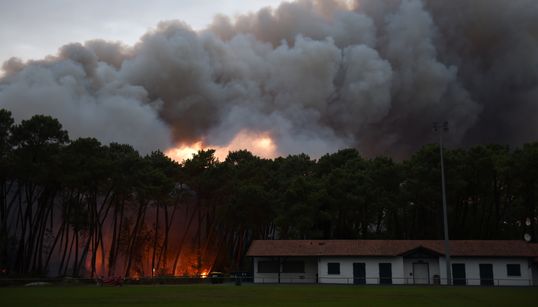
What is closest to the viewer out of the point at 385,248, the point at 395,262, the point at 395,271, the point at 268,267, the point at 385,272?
the point at 395,271

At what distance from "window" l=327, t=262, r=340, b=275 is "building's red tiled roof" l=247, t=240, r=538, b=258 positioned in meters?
1.24

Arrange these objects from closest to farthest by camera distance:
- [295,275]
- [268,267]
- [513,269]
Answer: [513,269], [295,275], [268,267]

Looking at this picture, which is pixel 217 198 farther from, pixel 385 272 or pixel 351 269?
pixel 385 272

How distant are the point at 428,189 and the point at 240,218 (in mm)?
24605

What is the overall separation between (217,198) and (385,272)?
96.1 ft

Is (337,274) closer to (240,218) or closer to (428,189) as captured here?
(428,189)

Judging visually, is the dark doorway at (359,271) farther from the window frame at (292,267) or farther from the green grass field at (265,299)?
the green grass field at (265,299)

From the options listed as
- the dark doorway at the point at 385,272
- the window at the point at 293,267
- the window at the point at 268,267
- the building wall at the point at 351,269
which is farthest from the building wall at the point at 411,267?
the window at the point at 268,267

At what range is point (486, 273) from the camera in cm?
5356

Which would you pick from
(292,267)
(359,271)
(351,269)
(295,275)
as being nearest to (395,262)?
(359,271)

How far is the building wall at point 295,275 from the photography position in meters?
56.0

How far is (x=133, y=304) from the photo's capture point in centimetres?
2492

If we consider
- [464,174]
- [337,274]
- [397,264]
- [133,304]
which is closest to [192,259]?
[337,274]

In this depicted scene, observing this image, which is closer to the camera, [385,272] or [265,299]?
[265,299]
